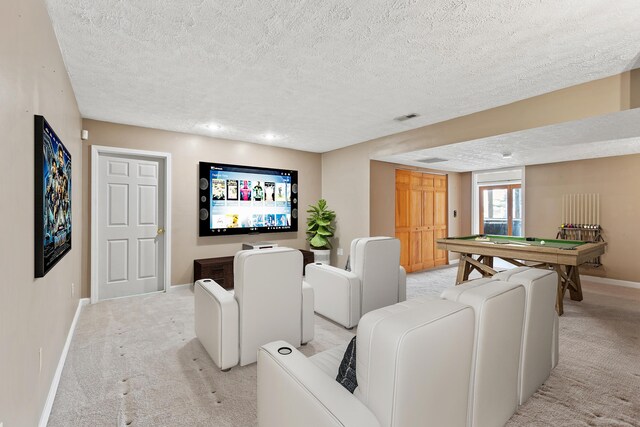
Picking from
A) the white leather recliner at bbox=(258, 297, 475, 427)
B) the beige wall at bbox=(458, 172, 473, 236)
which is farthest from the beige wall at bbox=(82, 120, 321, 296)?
the beige wall at bbox=(458, 172, 473, 236)

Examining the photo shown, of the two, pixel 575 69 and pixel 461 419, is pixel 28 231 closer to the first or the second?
pixel 461 419

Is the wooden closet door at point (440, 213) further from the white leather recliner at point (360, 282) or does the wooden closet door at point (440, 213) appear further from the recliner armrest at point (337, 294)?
the recliner armrest at point (337, 294)

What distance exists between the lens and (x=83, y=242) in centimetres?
401

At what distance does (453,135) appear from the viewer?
13.6 ft

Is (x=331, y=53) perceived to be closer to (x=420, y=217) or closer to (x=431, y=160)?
(x=431, y=160)

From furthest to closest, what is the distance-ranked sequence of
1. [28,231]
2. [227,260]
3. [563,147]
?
[227,260] < [563,147] < [28,231]

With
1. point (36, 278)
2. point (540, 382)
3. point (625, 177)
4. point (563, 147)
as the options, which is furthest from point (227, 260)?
point (625, 177)

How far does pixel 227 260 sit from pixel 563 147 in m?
5.21

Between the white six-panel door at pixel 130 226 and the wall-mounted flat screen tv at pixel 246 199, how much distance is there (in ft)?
2.20

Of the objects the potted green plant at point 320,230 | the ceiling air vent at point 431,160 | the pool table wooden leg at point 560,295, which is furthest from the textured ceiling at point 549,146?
the pool table wooden leg at point 560,295

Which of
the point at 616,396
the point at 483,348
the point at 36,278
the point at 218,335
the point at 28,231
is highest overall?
the point at 28,231

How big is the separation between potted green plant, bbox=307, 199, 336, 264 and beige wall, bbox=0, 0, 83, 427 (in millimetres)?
4071

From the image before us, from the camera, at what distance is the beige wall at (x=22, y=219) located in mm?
1197

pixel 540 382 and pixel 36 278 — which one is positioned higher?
pixel 36 278
